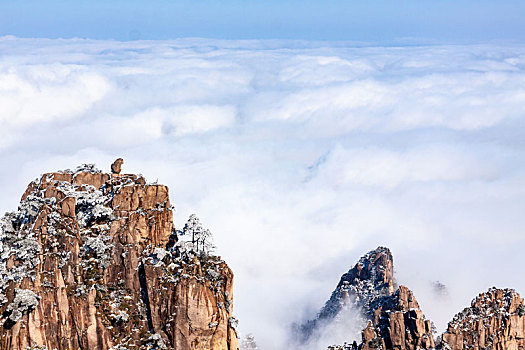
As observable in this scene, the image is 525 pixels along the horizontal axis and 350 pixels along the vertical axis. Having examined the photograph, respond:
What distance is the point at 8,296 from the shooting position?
182ft

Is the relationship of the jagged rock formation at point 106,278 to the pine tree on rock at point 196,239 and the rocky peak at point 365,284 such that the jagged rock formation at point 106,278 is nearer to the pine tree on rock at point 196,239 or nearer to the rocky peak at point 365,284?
the pine tree on rock at point 196,239

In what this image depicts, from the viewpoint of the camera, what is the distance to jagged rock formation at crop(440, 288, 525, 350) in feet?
255

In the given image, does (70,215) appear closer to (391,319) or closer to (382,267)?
(391,319)

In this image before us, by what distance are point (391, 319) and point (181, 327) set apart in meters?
30.8

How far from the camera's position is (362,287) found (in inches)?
4402

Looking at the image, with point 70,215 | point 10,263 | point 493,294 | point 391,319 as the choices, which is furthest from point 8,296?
point 493,294

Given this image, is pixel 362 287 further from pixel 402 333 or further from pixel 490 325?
pixel 490 325

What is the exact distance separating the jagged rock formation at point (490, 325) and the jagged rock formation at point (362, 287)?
1005 inches

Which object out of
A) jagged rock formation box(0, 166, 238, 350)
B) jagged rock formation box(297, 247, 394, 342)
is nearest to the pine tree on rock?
jagged rock formation box(0, 166, 238, 350)

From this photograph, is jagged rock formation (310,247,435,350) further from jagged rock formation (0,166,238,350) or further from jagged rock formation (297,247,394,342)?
jagged rock formation (0,166,238,350)

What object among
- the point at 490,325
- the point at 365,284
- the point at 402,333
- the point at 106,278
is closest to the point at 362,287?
the point at 365,284

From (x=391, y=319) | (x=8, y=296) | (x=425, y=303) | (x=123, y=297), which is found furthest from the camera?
(x=425, y=303)

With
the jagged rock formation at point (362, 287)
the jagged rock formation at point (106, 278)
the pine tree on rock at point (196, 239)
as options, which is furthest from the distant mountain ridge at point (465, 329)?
the pine tree on rock at point (196, 239)

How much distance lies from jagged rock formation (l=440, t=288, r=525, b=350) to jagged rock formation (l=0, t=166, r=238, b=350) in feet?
99.2
